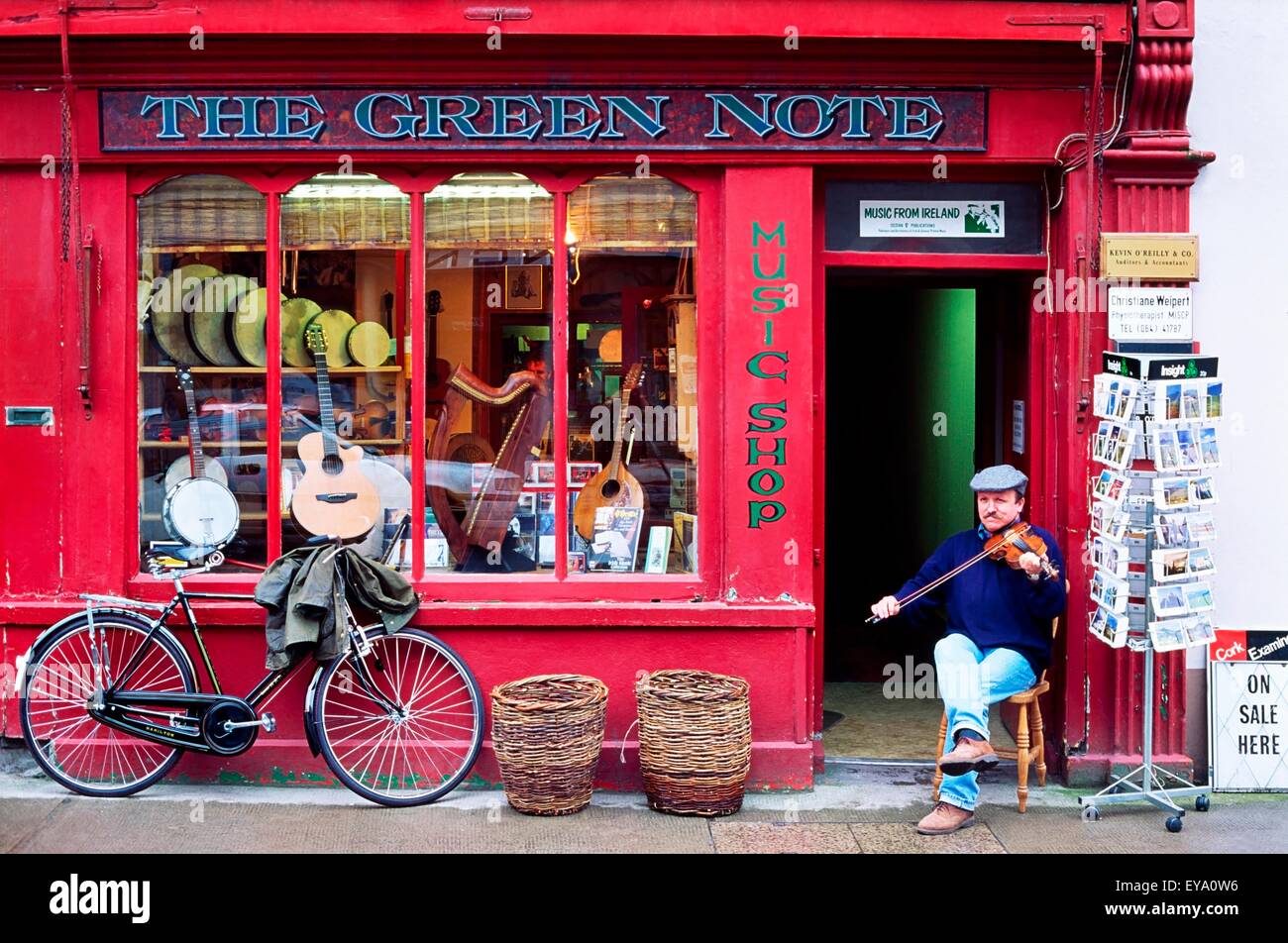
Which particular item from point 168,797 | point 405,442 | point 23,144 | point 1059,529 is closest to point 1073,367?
point 1059,529

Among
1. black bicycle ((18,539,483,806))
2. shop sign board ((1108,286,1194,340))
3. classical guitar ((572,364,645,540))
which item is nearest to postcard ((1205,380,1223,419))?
shop sign board ((1108,286,1194,340))

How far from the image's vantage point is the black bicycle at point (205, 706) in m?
7.16

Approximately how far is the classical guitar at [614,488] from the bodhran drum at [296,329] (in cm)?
169

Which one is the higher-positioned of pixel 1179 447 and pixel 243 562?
pixel 1179 447

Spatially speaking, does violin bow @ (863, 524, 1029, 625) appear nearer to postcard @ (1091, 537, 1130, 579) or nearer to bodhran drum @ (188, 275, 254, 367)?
postcard @ (1091, 537, 1130, 579)

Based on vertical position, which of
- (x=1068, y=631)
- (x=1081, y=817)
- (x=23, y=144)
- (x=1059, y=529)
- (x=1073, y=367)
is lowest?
(x=1081, y=817)

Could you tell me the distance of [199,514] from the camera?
7.85m

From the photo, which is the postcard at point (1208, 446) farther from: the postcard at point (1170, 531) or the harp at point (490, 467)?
the harp at point (490, 467)

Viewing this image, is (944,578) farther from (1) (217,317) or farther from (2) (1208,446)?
(1) (217,317)

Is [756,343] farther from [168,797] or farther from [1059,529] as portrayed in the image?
[168,797]

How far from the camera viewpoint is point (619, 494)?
7.87 m

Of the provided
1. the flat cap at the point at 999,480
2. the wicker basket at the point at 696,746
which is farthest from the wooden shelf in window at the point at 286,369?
the flat cap at the point at 999,480

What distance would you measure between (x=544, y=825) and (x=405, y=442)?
2.24 metres

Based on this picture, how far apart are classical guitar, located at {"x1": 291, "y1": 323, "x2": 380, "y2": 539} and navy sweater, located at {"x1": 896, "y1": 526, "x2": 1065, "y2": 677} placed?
293 centimetres
